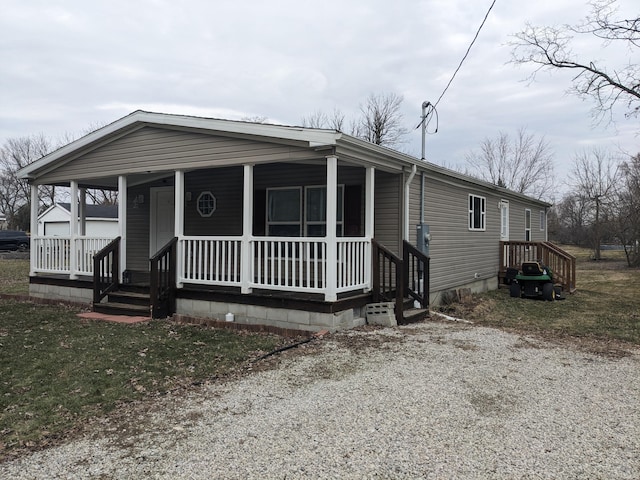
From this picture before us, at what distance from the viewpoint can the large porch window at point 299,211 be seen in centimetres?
895

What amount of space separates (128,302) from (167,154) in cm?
274

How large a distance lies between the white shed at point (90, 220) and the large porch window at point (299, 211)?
17.5 metres

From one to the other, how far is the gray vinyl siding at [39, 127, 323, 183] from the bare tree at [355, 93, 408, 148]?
1006 inches

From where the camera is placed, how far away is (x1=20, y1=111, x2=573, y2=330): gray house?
693cm

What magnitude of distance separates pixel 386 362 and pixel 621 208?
25.2 meters

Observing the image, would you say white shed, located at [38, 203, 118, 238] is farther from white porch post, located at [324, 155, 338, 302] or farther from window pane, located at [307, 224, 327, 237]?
white porch post, located at [324, 155, 338, 302]

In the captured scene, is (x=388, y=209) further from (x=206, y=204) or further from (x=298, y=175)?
(x=206, y=204)

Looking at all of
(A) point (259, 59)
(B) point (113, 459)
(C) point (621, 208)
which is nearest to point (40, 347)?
(B) point (113, 459)

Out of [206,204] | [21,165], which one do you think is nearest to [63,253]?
[206,204]

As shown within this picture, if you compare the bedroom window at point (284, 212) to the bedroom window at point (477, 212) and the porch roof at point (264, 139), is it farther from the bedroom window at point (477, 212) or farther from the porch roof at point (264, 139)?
the bedroom window at point (477, 212)

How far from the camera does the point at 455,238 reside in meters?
11.0

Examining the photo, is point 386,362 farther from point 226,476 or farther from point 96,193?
point 96,193

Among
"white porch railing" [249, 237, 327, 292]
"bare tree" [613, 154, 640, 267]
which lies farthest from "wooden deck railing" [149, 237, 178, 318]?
"bare tree" [613, 154, 640, 267]

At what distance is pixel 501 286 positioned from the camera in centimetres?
1415
